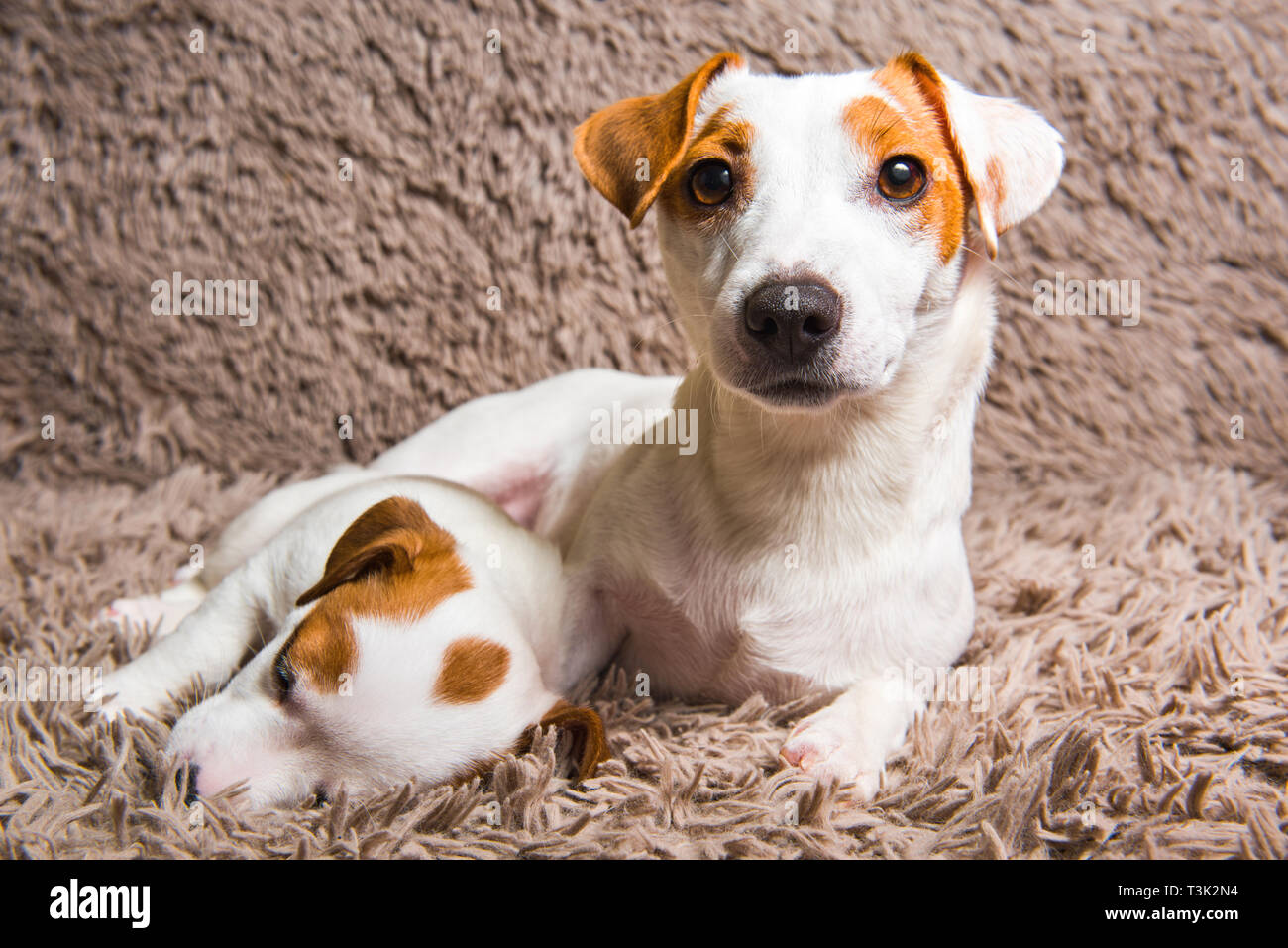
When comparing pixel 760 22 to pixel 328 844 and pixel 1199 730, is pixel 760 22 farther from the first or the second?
pixel 328 844

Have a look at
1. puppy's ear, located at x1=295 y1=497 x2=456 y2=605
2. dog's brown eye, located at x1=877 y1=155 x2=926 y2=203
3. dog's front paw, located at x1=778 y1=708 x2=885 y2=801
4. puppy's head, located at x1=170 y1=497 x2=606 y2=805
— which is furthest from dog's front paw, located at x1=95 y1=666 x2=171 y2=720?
dog's brown eye, located at x1=877 y1=155 x2=926 y2=203

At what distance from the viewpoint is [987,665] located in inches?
69.9

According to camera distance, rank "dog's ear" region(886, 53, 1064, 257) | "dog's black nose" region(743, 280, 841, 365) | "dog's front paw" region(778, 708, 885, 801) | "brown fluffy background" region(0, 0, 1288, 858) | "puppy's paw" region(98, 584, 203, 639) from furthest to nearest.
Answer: "brown fluffy background" region(0, 0, 1288, 858) < "puppy's paw" region(98, 584, 203, 639) < "dog's ear" region(886, 53, 1064, 257) < "dog's front paw" region(778, 708, 885, 801) < "dog's black nose" region(743, 280, 841, 365)

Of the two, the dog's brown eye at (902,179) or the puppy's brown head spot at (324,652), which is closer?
the puppy's brown head spot at (324,652)

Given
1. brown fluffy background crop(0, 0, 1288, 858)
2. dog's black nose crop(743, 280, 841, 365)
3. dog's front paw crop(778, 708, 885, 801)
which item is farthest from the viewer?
brown fluffy background crop(0, 0, 1288, 858)

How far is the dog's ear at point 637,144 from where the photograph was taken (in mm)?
1527

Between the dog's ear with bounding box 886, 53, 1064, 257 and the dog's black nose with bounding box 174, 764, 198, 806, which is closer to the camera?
the dog's black nose with bounding box 174, 764, 198, 806

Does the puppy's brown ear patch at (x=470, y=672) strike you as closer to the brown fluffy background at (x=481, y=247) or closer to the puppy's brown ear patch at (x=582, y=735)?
the puppy's brown ear patch at (x=582, y=735)

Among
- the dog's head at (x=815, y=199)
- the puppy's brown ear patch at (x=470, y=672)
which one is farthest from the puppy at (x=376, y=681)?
the dog's head at (x=815, y=199)

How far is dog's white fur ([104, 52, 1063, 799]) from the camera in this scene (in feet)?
4.65

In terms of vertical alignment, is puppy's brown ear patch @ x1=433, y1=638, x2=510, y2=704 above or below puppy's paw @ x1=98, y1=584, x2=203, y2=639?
above

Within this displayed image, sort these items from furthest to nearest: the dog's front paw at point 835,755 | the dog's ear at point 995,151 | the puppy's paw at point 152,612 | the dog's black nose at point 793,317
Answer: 1. the puppy's paw at point 152,612
2. the dog's ear at point 995,151
3. the dog's front paw at point 835,755
4. the dog's black nose at point 793,317

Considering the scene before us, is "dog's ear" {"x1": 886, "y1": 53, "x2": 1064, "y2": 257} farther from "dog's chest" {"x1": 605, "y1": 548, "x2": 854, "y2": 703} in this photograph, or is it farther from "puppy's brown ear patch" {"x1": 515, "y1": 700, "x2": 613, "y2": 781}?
"puppy's brown ear patch" {"x1": 515, "y1": 700, "x2": 613, "y2": 781}

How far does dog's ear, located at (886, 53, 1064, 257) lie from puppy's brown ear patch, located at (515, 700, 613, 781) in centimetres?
89
